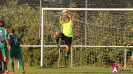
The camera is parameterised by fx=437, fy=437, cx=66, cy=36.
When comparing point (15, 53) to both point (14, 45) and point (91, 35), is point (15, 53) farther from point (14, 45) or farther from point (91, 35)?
point (91, 35)

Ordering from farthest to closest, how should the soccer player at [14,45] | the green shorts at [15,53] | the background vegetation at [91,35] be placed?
1. the background vegetation at [91,35]
2. the green shorts at [15,53]
3. the soccer player at [14,45]

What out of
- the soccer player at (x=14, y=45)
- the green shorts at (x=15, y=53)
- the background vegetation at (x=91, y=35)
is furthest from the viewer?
the background vegetation at (x=91, y=35)

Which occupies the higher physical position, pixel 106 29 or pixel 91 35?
pixel 106 29

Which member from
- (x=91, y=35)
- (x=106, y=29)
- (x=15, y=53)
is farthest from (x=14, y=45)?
(x=106, y=29)

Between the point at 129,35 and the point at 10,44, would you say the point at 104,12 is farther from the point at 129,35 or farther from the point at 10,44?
the point at 10,44

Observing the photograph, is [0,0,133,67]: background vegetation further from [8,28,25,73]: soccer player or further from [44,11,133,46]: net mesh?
[8,28,25,73]: soccer player

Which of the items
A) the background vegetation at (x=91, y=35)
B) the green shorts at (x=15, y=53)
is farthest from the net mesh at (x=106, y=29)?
the green shorts at (x=15, y=53)

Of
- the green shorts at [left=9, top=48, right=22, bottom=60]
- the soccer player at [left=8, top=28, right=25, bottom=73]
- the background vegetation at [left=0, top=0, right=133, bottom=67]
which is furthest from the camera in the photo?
the background vegetation at [left=0, top=0, right=133, bottom=67]

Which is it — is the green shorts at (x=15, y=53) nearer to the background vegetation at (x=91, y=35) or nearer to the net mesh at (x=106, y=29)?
the background vegetation at (x=91, y=35)

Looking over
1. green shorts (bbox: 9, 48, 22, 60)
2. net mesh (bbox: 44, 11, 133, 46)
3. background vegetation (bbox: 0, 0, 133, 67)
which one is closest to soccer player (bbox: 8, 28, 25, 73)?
green shorts (bbox: 9, 48, 22, 60)

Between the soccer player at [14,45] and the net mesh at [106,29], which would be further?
the net mesh at [106,29]

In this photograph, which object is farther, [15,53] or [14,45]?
[15,53]

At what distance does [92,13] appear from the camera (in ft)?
79.6

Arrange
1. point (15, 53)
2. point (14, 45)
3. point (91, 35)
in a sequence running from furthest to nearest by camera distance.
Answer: point (91, 35) < point (15, 53) < point (14, 45)
